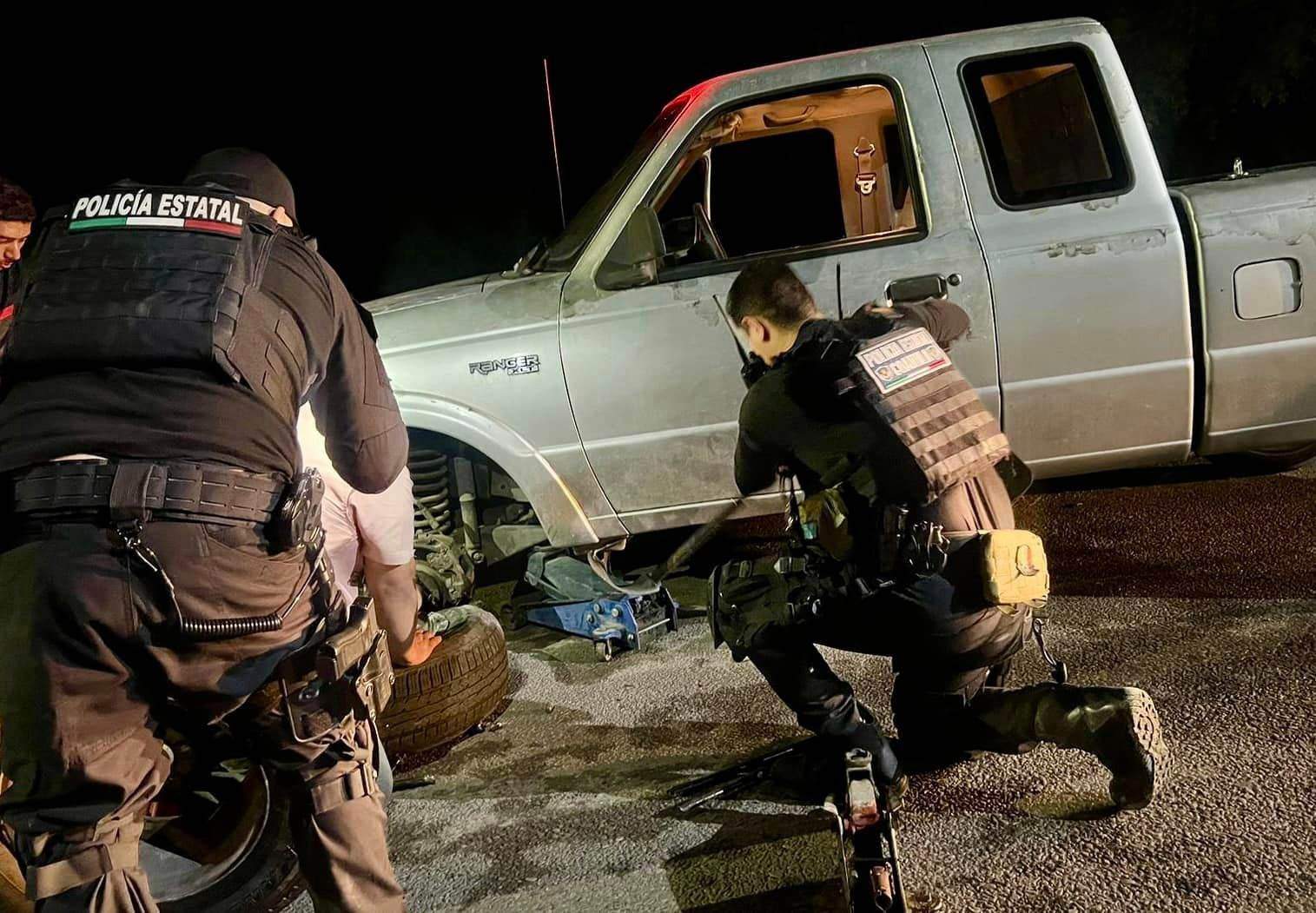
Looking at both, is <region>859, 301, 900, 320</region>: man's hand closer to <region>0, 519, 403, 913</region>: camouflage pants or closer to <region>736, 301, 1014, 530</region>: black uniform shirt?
<region>736, 301, 1014, 530</region>: black uniform shirt

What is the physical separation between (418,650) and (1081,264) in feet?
8.47

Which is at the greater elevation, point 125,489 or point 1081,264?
point 125,489

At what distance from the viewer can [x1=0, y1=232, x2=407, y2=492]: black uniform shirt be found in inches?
68.6

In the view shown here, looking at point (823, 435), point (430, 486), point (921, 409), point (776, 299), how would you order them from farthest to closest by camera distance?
1. point (430, 486)
2. point (776, 299)
3. point (823, 435)
4. point (921, 409)

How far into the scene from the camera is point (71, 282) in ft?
5.85

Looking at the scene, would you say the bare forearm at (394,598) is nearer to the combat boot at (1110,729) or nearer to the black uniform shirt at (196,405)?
the black uniform shirt at (196,405)

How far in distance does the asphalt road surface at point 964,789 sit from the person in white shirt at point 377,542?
46 cm

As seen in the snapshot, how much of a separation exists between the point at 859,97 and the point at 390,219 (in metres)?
21.0

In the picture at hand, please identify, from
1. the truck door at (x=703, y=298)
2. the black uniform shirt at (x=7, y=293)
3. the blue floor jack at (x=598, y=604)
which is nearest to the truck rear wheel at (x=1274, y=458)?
the truck door at (x=703, y=298)

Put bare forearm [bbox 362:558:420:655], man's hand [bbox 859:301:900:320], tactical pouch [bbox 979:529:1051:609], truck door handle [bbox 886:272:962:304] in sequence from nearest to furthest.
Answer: tactical pouch [bbox 979:529:1051:609]
man's hand [bbox 859:301:900:320]
bare forearm [bbox 362:558:420:655]
truck door handle [bbox 886:272:962:304]

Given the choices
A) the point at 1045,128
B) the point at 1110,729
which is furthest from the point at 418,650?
the point at 1045,128

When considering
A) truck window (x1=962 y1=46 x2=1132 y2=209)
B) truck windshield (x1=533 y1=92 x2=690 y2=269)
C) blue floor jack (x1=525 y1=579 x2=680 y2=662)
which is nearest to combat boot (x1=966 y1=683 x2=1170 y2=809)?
blue floor jack (x1=525 y1=579 x2=680 y2=662)

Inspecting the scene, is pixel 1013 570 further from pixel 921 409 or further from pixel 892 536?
pixel 921 409

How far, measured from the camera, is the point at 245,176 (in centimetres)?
205
